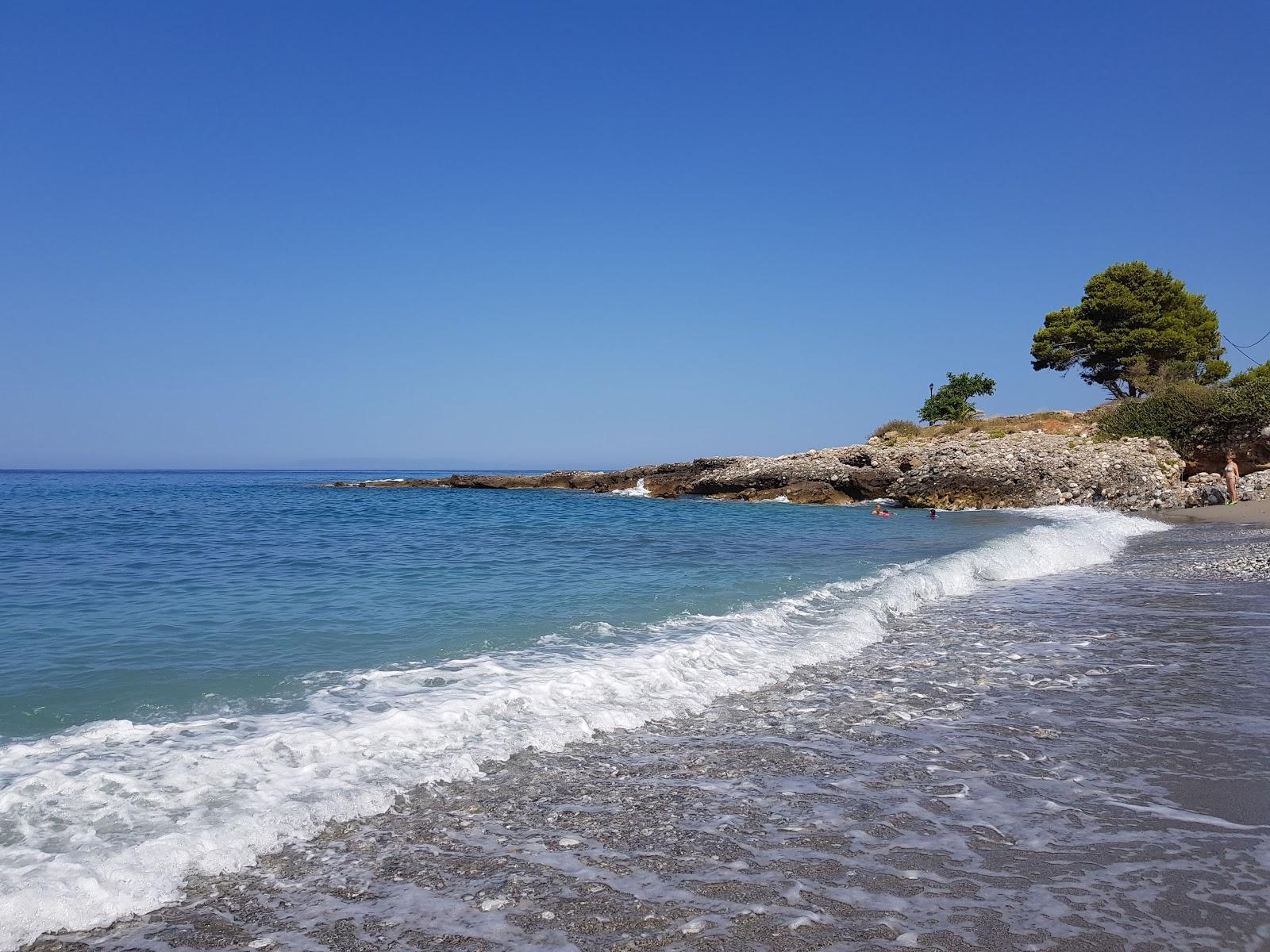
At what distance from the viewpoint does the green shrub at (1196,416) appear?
115 ft

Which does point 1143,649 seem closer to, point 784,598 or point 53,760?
point 784,598

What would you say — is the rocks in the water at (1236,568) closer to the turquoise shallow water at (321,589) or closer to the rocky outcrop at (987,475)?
the turquoise shallow water at (321,589)

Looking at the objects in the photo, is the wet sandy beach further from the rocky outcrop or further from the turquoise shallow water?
the rocky outcrop

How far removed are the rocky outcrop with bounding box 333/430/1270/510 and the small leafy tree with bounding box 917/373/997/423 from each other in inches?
551

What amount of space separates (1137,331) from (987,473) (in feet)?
63.4

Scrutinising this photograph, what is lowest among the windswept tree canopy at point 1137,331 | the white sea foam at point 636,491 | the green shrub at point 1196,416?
the white sea foam at point 636,491

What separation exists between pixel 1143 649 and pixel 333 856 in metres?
7.75

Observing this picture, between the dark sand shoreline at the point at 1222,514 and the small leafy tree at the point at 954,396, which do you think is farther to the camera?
the small leafy tree at the point at 954,396

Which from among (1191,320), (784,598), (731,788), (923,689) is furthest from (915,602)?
(1191,320)

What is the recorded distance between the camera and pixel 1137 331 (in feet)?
152

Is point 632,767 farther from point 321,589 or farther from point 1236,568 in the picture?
point 1236,568

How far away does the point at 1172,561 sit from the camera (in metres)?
15.3

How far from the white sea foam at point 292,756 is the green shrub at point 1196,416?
36.2 m

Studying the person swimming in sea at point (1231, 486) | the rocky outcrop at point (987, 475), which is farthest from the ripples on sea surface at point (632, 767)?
the rocky outcrop at point (987, 475)
